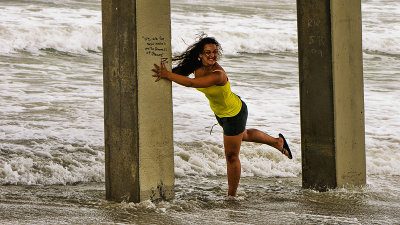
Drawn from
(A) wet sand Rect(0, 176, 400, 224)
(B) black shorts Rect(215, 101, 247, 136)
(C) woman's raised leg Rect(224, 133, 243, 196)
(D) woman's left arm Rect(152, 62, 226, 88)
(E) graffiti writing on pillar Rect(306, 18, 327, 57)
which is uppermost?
(E) graffiti writing on pillar Rect(306, 18, 327, 57)

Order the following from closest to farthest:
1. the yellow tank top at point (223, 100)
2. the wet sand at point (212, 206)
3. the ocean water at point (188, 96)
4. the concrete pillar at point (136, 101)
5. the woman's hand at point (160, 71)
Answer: the wet sand at point (212, 206)
the concrete pillar at point (136, 101)
the woman's hand at point (160, 71)
the yellow tank top at point (223, 100)
the ocean water at point (188, 96)

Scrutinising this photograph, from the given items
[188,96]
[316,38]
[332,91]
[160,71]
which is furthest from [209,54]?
[188,96]

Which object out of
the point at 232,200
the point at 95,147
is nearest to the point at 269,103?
the point at 95,147

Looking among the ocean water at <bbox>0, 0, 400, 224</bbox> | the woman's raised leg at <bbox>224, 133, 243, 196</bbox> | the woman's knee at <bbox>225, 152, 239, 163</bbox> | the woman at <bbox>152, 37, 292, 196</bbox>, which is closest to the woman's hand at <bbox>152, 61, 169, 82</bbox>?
the woman at <bbox>152, 37, 292, 196</bbox>

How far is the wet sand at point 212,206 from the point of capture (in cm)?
480

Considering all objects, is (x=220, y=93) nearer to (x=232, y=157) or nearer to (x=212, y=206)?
(x=232, y=157)

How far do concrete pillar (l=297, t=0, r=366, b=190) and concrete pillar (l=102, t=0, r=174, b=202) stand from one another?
1.66m

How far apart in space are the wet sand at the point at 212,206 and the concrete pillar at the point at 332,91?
26 centimetres

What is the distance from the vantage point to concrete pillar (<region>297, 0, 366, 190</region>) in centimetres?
614

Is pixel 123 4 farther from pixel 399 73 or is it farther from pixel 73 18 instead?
pixel 73 18

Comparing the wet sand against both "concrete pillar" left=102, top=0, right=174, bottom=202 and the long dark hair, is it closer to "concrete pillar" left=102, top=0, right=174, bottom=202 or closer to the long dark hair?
"concrete pillar" left=102, top=0, right=174, bottom=202

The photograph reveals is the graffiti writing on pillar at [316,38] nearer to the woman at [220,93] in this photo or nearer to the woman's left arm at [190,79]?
the woman at [220,93]

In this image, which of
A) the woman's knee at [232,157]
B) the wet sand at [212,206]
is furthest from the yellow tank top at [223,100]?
the wet sand at [212,206]

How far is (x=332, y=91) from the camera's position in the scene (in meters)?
6.13
